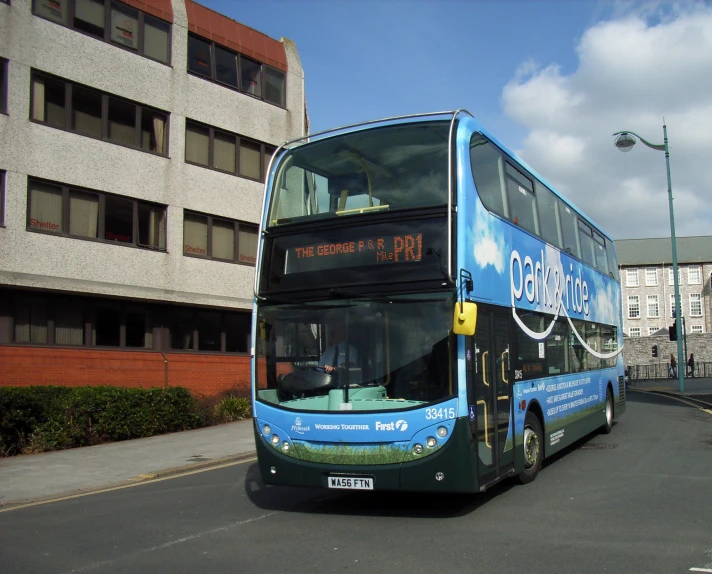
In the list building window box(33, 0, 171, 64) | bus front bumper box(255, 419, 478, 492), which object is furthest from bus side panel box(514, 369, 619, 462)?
building window box(33, 0, 171, 64)

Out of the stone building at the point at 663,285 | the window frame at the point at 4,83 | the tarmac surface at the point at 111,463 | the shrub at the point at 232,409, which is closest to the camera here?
the tarmac surface at the point at 111,463

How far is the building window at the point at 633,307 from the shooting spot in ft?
279

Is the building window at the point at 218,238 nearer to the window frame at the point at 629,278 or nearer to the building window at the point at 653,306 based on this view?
the window frame at the point at 629,278

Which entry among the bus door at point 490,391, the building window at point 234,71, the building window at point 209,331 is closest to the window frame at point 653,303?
the building window at point 234,71

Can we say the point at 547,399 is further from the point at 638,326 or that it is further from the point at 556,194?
the point at 638,326

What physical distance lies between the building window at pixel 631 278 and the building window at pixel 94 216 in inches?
2917

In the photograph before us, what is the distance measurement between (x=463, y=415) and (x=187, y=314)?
16289mm

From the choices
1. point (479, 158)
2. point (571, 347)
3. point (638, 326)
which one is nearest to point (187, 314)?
point (571, 347)

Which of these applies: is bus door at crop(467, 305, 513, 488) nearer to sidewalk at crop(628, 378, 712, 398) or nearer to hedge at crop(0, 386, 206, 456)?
hedge at crop(0, 386, 206, 456)

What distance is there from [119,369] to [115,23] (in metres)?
9.81

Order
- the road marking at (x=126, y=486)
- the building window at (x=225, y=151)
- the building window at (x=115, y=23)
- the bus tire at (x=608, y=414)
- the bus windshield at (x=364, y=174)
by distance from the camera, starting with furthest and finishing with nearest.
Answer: the building window at (x=225, y=151)
the building window at (x=115, y=23)
the bus tire at (x=608, y=414)
the road marking at (x=126, y=486)
the bus windshield at (x=364, y=174)

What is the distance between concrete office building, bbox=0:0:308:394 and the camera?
59.9 ft

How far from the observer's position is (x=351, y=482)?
7.54m

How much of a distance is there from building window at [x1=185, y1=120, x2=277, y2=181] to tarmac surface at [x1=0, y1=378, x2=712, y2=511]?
950cm
